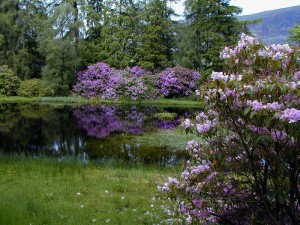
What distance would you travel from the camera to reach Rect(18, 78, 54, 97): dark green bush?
3328cm

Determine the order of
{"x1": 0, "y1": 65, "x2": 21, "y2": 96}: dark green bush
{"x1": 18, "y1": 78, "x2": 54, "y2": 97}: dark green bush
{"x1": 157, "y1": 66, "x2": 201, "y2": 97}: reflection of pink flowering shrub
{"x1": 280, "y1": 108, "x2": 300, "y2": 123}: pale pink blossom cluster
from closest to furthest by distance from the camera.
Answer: {"x1": 280, "y1": 108, "x2": 300, "y2": 123}: pale pink blossom cluster
{"x1": 0, "y1": 65, "x2": 21, "y2": 96}: dark green bush
{"x1": 157, "y1": 66, "x2": 201, "y2": 97}: reflection of pink flowering shrub
{"x1": 18, "y1": 78, "x2": 54, "y2": 97}: dark green bush

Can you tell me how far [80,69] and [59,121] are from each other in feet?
59.8

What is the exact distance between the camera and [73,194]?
18.7 ft

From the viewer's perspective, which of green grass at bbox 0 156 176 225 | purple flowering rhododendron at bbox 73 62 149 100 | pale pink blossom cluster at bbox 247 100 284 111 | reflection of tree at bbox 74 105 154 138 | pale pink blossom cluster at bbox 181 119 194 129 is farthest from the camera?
purple flowering rhododendron at bbox 73 62 149 100

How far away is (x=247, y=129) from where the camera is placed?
2801mm

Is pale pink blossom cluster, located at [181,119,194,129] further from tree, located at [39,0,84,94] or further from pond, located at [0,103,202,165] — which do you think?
tree, located at [39,0,84,94]

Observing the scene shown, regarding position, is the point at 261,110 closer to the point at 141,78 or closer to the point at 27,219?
the point at 27,219

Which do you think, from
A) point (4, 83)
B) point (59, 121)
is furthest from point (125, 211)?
point (4, 83)

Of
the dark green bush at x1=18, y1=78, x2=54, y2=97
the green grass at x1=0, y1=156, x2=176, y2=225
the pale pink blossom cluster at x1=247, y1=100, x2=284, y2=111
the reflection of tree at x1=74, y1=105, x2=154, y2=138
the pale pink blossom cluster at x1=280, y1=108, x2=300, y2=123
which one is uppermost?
the pale pink blossom cluster at x1=247, y1=100, x2=284, y2=111

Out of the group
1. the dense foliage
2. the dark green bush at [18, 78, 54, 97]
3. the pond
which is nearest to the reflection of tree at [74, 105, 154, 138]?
the pond

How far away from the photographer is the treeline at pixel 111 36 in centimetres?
3378

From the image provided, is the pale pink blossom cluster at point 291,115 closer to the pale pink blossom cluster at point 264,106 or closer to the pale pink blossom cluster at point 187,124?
the pale pink blossom cluster at point 264,106

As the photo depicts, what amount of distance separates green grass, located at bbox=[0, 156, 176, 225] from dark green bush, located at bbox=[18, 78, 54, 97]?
2637 cm

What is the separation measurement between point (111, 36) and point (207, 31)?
10.5m
